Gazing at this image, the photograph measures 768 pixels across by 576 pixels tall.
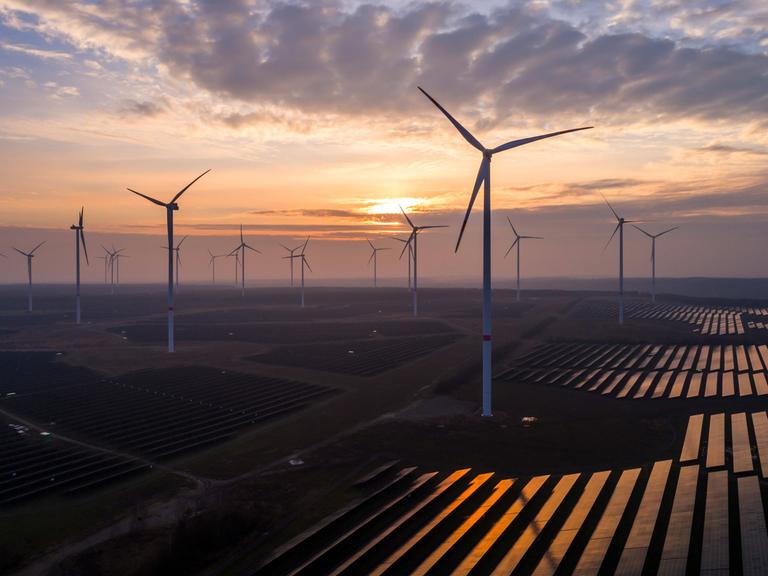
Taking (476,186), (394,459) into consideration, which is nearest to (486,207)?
(476,186)

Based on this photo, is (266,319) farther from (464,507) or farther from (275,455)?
(464,507)

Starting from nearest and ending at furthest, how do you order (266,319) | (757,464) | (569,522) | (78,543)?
(569,522) → (78,543) → (757,464) → (266,319)

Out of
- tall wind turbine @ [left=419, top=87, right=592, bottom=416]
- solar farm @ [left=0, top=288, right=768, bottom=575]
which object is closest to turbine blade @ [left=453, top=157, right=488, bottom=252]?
tall wind turbine @ [left=419, top=87, right=592, bottom=416]

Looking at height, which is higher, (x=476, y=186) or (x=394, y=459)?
(x=476, y=186)

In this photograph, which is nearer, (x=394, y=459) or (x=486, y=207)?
(x=394, y=459)

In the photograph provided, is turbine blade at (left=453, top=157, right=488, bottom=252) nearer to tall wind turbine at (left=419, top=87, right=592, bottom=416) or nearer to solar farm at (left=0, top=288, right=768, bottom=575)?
tall wind turbine at (left=419, top=87, right=592, bottom=416)

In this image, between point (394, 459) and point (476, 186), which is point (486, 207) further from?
point (394, 459)

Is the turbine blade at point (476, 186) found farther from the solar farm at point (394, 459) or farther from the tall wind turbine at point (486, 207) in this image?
the solar farm at point (394, 459)

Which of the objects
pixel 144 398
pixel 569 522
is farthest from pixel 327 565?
pixel 144 398
